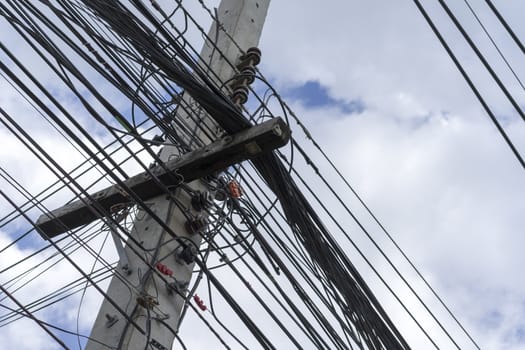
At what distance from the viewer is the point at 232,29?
14.8 feet

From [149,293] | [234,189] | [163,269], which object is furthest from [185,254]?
[234,189]

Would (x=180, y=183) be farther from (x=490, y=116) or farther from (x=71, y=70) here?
(x=490, y=116)

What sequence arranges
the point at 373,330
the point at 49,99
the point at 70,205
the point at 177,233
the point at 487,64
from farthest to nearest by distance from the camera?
the point at 373,330
the point at 70,205
the point at 177,233
the point at 49,99
the point at 487,64

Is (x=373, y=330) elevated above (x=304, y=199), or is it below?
below

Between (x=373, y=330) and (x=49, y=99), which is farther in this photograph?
(x=373, y=330)

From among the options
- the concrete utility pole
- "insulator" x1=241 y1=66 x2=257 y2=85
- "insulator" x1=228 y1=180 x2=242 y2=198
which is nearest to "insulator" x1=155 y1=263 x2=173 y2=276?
the concrete utility pole

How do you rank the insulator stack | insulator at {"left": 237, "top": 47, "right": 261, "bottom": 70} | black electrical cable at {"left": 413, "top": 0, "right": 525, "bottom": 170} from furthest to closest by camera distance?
1. insulator at {"left": 237, "top": 47, "right": 261, "bottom": 70}
2. the insulator stack
3. black electrical cable at {"left": 413, "top": 0, "right": 525, "bottom": 170}

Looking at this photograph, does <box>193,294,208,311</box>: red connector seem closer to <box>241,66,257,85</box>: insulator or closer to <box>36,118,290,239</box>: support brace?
<box>36,118,290,239</box>: support brace

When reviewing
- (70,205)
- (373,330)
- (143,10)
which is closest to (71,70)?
(143,10)

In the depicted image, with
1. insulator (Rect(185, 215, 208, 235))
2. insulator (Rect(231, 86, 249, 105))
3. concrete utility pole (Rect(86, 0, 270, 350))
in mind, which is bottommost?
concrete utility pole (Rect(86, 0, 270, 350))

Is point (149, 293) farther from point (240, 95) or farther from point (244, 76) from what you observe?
point (244, 76)

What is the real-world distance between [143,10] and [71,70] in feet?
2.92

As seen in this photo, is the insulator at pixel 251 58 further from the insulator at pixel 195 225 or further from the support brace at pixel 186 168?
the insulator at pixel 195 225

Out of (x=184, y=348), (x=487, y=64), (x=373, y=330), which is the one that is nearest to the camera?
(x=487, y=64)
